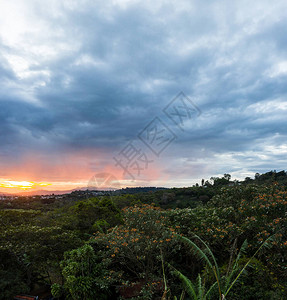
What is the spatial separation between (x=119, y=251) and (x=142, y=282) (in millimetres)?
1209

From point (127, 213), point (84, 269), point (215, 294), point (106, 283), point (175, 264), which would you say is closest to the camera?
point (215, 294)

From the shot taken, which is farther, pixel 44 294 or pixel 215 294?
pixel 44 294

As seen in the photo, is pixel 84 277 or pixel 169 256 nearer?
pixel 84 277

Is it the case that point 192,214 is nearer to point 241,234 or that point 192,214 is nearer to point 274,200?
point 241,234

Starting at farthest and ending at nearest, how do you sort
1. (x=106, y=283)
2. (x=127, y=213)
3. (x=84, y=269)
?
(x=127, y=213), (x=84, y=269), (x=106, y=283)

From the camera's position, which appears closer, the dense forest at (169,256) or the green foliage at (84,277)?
the dense forest at (169,256)

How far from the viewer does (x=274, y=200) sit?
25.2 ft

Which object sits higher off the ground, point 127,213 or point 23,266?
point 127,213

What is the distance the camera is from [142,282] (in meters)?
7.05

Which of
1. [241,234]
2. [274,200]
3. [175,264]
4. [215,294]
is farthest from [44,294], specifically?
[274,200]

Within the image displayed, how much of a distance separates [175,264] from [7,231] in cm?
648

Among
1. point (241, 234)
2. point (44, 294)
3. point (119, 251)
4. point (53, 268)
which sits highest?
point (241, 234)

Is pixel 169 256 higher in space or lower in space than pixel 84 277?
higher

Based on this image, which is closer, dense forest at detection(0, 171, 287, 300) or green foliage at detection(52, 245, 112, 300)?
dense forest at detection(0, 171, 287, 300)
